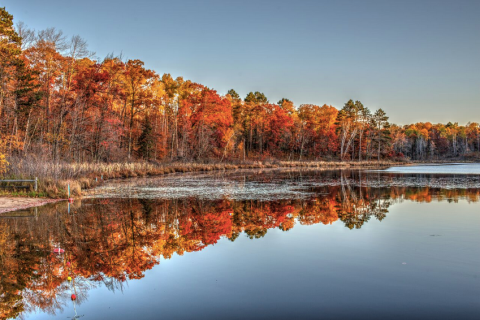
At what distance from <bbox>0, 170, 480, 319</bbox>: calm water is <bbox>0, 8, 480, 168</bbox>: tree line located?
10850mm

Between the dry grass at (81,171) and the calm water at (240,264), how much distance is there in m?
4.03

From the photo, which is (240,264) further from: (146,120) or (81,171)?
(146,120)

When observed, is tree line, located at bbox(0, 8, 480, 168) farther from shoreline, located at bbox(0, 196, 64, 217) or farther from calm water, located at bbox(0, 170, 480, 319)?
calm water, located at bbox(0, 170, 480, 319)

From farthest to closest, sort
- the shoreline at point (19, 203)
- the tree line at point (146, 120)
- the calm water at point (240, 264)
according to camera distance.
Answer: the tree line at point (146, 120) < the shoreline at point (19, 203) < the calm water at point (240, 264)

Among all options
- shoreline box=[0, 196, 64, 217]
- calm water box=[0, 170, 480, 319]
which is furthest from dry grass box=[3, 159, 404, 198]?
calm water box=[0, 170, 480, 319]

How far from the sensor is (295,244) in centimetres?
985

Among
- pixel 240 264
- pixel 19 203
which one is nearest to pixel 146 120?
pixel 19 203

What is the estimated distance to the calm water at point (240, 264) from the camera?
580 cm

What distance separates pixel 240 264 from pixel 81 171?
22.6 meters

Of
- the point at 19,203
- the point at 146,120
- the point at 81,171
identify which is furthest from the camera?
the point at 146,120

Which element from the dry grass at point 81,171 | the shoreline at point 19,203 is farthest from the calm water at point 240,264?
the dry grass at point 81,171

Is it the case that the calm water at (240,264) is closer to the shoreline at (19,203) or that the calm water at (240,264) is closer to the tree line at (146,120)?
the shoreline at (19,203)

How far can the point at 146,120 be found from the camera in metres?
46.3

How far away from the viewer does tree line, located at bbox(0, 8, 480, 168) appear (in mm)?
26547
